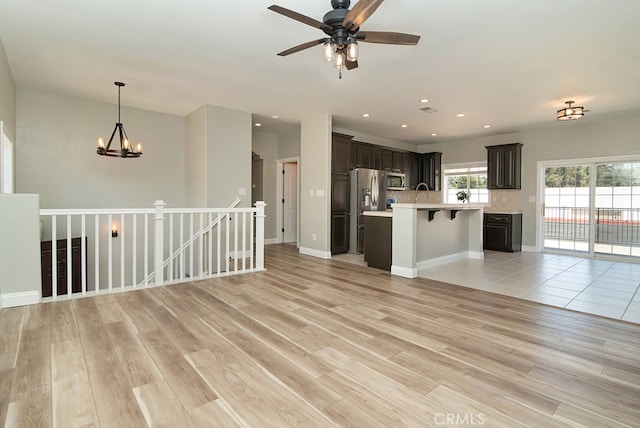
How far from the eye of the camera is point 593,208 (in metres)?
6.49

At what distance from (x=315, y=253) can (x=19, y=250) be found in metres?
4.35

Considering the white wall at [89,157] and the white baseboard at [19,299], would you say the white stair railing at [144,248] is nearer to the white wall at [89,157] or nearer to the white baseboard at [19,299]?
the white wall at [89,157]

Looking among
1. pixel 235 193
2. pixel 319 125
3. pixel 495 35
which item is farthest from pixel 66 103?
pixel 495 35

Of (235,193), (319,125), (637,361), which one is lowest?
(637,361)

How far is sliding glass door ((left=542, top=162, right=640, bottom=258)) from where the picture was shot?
6082 mm

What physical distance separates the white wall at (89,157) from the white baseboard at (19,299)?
2.60 metres

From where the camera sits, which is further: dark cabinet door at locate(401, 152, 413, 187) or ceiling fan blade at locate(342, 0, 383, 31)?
dark cabinet door at locate(401, 152, 413, 187)

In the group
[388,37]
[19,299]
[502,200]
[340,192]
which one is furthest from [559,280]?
[19,299]

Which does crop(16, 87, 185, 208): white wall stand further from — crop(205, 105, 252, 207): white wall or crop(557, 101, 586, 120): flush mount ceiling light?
crop(557, 101, 586, 120): flush mount ceiling light

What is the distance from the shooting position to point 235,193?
5.90 meters

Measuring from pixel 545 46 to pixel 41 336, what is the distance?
17.3 feet

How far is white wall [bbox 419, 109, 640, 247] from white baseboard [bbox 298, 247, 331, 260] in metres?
4.82

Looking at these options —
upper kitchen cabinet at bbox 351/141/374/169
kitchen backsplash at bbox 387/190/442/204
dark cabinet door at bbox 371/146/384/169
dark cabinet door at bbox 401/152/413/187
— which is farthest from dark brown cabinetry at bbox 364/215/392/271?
dark cabinet door at bbox 401/152/413/187

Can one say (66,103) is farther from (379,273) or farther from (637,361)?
(637,361)
